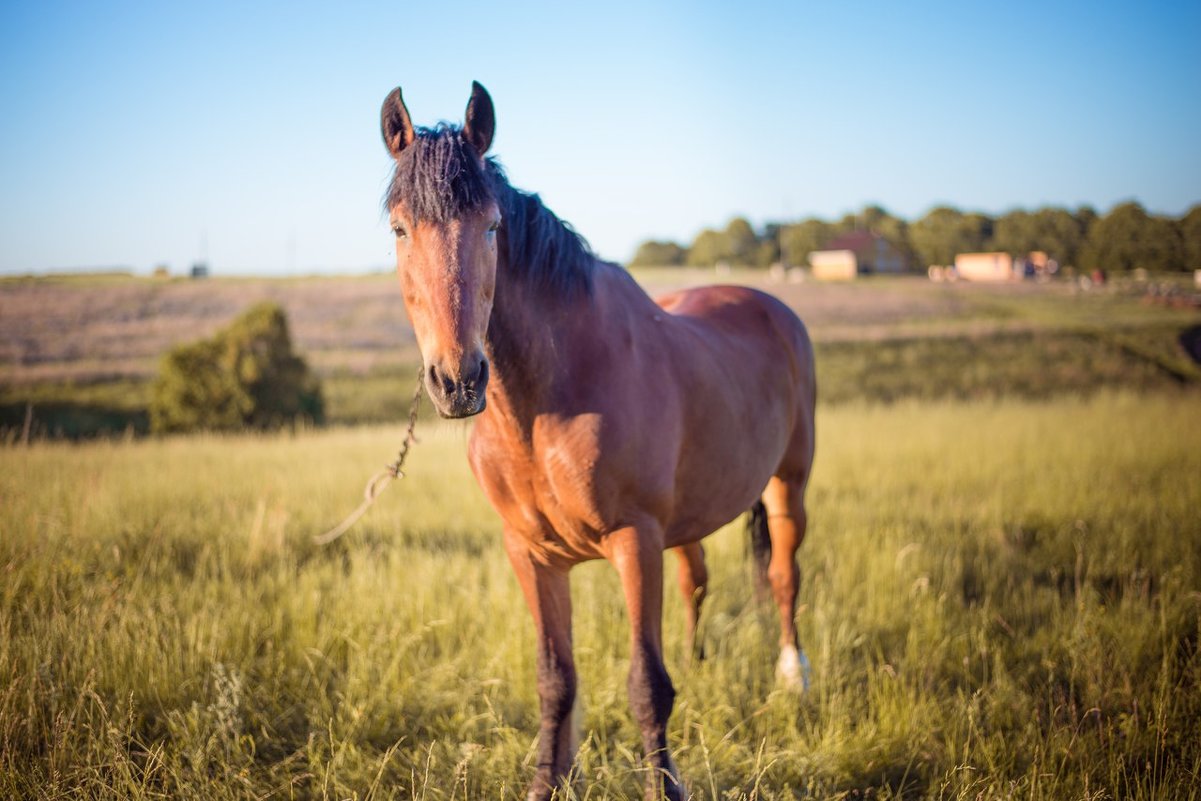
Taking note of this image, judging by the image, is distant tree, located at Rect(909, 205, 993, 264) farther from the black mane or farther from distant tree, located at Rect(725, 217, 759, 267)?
the black mane

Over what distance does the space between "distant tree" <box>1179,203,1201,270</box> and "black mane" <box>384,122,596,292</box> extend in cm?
1692

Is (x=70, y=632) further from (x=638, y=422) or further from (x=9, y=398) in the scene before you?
(x=9, y=398)

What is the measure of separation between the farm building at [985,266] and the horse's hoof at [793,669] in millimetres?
20906

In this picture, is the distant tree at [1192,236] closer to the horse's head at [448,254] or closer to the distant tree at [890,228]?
Answer: the distant tree at [890,228]

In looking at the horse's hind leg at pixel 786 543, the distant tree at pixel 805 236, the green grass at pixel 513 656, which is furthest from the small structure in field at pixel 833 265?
the horse's hind leg at pixel 786 543

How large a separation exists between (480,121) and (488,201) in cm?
33

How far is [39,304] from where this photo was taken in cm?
1055

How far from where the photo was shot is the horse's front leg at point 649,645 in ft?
7.50

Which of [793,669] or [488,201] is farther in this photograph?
[793,669]

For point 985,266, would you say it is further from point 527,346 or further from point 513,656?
point 527,346

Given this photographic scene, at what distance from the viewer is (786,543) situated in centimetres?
390

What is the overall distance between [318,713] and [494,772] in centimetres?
90

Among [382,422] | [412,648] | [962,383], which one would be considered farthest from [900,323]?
[412,648]

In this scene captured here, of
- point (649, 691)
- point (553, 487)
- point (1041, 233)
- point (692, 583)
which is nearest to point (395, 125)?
point (553, 487)
